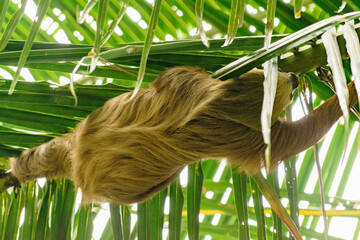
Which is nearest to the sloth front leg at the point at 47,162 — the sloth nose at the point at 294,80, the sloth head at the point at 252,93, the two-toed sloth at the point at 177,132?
the two-toed sloth at the point at 177,132

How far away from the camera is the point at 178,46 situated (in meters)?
1.21

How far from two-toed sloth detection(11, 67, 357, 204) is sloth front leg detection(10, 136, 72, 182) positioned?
5.8 inches

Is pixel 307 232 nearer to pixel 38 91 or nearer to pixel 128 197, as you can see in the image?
pixel 128 197

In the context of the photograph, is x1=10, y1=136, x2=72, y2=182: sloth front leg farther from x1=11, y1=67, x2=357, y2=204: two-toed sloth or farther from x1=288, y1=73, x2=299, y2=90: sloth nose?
x1=288, y1=73, x2=299, y2=90: sloth nose

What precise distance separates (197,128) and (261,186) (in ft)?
0.68

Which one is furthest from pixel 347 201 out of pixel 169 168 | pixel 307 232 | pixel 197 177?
pixel 169 168

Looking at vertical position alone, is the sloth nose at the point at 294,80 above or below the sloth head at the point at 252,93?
above

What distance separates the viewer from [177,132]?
52.4 inches

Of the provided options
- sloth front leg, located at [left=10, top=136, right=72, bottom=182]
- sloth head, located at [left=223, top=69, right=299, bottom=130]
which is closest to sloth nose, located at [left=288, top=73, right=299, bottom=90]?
sloth head, located at [left=223, top=69, right=299, bottom=130]

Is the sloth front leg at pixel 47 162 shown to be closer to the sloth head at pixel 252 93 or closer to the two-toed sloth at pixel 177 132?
the two-toed sloth at pixel 177 132

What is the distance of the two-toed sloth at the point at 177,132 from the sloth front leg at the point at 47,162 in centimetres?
15

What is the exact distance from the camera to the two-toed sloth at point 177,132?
1.30 meters

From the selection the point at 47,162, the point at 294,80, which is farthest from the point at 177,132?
the point at 47,162

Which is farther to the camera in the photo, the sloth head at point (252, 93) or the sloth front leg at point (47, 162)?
the sloth front leg at point (47, 162)
